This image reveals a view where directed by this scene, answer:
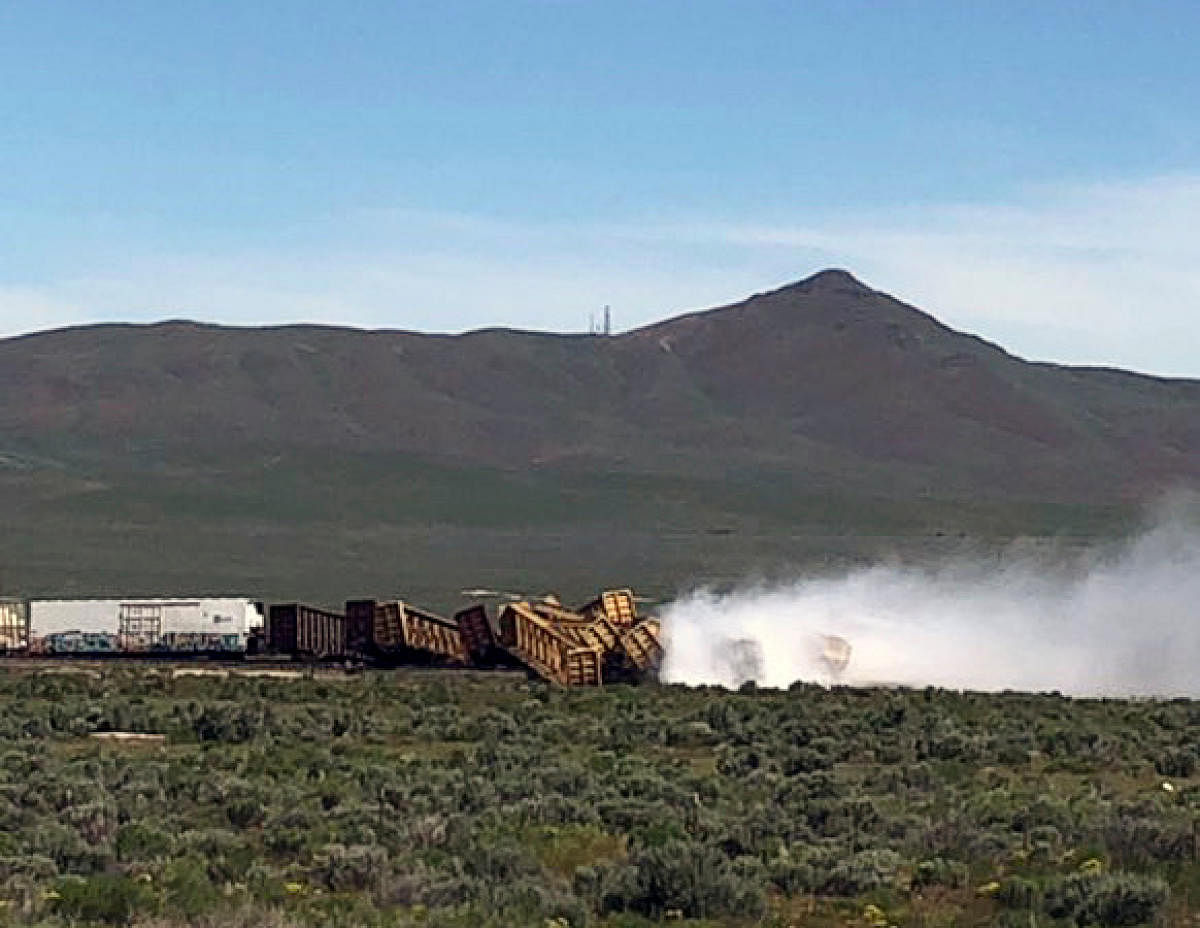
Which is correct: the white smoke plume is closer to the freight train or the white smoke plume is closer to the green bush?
the freight train

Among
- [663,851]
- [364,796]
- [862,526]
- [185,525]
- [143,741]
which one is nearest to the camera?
[663,851]

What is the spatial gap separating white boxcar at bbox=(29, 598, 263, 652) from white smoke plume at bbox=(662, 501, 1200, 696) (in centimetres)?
1198

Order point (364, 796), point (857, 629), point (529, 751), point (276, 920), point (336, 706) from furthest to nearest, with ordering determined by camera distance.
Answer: point (857, 629) < point (336, 706) < point (529, 751) < point (364, 796) < point (276, 920)

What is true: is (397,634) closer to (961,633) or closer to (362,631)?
(362,631)

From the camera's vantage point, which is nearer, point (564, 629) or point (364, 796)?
point (364, 796)

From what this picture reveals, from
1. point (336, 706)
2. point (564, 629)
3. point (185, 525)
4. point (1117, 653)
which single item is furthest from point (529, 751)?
point (185, 525)

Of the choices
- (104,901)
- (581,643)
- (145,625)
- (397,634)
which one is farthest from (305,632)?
(104,901)

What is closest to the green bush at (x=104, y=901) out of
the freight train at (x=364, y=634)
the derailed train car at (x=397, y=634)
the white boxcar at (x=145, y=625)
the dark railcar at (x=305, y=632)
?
the freight train at (x=364, y=634)

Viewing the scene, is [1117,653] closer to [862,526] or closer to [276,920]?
[276,920]

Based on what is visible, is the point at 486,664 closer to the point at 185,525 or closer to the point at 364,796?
the point at 364,796

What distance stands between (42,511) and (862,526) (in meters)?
64.1

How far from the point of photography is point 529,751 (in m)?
32.0

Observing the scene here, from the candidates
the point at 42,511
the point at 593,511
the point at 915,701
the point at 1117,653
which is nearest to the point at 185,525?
the point at 42,511

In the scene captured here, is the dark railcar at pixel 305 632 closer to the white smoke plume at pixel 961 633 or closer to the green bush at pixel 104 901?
the white smoke plume at pixel 961 633
